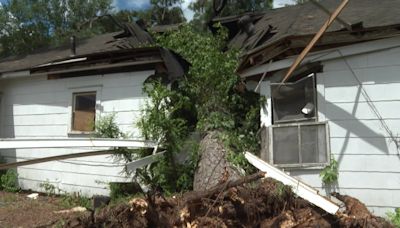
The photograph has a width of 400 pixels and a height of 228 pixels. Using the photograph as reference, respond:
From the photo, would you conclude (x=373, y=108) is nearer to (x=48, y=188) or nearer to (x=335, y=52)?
(x=335, y=52)

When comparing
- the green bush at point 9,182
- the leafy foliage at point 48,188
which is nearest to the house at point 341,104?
the leafy foliage at point 48,188

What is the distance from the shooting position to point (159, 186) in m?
8.05

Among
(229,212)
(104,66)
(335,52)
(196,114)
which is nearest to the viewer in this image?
(229,212)

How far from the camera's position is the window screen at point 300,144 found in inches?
274

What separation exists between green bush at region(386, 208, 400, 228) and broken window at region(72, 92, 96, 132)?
626 centimetres

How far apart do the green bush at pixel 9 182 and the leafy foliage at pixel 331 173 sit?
24.2 feet

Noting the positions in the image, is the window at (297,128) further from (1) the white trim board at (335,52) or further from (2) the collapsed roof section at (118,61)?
(2) the collapsed roof section at (118,61)

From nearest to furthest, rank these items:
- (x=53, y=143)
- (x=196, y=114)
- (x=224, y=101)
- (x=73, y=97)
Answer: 1. (x=53, y=143)
2. (x=224, y=101)
3. (x=196, y=114)
4. (x=73, y=97)

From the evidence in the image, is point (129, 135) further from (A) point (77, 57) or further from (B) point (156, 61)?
(A) point (77, 57)

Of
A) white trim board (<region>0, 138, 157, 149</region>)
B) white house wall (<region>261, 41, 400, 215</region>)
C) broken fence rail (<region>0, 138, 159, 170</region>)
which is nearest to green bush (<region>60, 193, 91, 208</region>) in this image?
broken fence rail (<region>0, 138, 159, 170</region>)

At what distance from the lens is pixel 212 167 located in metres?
7.17

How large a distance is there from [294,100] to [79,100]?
5.23 meters

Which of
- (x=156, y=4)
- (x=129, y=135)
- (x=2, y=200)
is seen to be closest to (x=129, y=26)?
(x=129, y=135)

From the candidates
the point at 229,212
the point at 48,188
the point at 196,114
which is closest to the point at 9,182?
the point at 48,188
